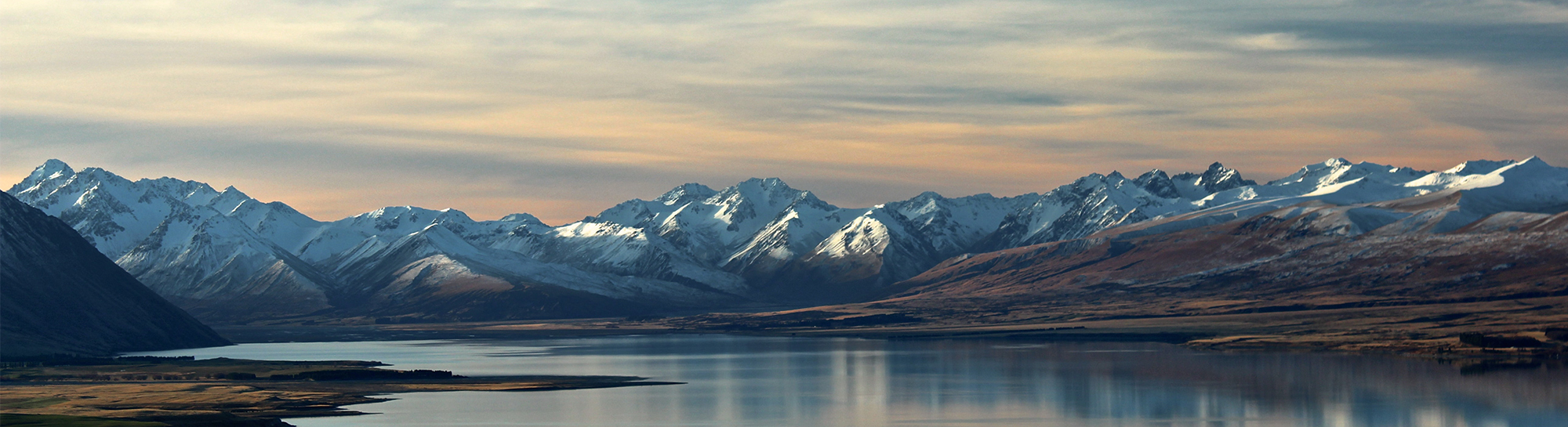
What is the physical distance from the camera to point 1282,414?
139 m

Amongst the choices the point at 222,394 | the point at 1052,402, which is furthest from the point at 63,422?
the point at 1052,402

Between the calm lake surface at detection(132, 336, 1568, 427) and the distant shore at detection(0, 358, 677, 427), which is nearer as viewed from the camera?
the distant shore at detection(0, 358, 677, 427)

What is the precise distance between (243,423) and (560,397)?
4397 centimetres

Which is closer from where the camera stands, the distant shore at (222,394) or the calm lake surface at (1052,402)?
the distant shore at (222,394)

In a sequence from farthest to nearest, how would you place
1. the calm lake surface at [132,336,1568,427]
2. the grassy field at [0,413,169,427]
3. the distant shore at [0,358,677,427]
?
the calm lake surface at [132,336,1568,427]
the distant shore at [0,358,677,427]
the grassy field at [0,413,169,427]

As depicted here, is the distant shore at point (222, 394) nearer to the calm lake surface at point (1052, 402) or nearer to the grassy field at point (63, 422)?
the grassy field at point (63, 422)

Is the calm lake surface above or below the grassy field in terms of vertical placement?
below

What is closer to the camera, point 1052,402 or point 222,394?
point 1052,402

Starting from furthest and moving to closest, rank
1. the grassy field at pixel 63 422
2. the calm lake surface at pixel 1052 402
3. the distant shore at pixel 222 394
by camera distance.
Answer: the calm lake surface at pixel 1052 402 < the distant shore at pixel 222 394 < the grassy field at pixel 63 422

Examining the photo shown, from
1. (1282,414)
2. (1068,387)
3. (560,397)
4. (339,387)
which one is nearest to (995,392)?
(1068,387)

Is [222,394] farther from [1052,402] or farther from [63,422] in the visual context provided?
[1052,402]

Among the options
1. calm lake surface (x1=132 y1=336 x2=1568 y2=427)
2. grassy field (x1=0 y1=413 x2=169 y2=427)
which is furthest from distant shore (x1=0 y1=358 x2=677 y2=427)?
calm lake surface (x1=132 y1=336 x2=1568 y2=427)

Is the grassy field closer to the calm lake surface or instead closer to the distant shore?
the distant shore

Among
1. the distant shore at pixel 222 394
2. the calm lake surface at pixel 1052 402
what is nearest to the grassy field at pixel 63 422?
the distant shore at pixel 222 394
